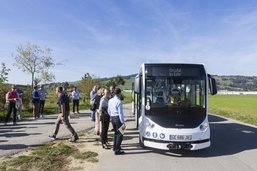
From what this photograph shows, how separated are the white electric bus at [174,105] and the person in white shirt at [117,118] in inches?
30.9

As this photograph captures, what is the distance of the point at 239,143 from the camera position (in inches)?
492

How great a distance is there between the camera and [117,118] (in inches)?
402

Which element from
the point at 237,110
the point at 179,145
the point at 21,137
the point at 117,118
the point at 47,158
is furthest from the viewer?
the point at 237,110

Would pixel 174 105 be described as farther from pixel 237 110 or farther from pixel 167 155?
pixel 237 110

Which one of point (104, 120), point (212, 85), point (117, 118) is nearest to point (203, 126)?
Result: point (212, 85)

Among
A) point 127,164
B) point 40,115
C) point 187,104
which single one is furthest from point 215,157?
point 40,115

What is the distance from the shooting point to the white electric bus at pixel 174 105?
10008mm

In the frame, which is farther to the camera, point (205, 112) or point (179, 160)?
point (205, 112)

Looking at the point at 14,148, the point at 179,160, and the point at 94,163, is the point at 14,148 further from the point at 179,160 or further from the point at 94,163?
the point at 179,160

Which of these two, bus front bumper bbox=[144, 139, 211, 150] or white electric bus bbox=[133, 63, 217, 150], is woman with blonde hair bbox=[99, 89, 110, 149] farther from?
bus front bumper bbox=[144, 139, 211, 150]

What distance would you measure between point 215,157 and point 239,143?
312 centimetres

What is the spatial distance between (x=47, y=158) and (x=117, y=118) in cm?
228

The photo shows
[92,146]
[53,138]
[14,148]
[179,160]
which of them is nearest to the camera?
[179,160]

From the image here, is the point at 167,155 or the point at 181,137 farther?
the point at 167,155
